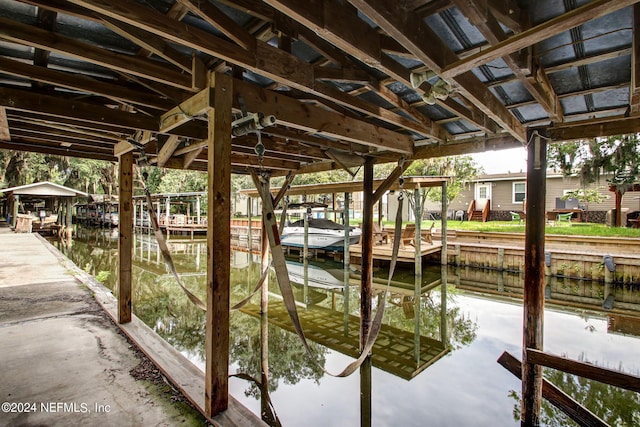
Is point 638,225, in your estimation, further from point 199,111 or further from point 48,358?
point 48,358

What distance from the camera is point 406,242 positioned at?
11891mm

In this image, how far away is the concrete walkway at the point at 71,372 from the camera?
2.21m

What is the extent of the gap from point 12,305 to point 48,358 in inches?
95.9

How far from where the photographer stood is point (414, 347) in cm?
530

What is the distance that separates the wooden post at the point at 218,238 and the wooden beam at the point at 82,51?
15.7 inches

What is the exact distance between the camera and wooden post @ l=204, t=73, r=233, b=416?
2.09m

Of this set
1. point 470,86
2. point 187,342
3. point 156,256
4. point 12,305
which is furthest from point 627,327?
point 156,256

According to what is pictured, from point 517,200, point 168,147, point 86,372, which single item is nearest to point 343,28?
point 168,147

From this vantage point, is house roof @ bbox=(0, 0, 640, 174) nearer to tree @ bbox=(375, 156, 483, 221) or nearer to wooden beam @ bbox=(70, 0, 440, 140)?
wooden beam @ bbox=(70, 0, 440, 140)

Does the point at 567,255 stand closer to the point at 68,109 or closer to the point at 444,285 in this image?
the point at 444,285

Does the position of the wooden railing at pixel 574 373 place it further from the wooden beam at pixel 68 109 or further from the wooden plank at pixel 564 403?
the wooden beam at pixel 68 109

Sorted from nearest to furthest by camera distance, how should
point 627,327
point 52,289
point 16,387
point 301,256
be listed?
point 16,387, point 52,289, point 627,327, point 301,256

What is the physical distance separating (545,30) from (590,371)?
2460 mm

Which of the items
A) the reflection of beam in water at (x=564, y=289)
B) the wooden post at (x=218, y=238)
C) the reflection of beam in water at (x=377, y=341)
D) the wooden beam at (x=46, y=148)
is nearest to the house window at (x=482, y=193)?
the reflection of beam in water at (x=564, y=289)
